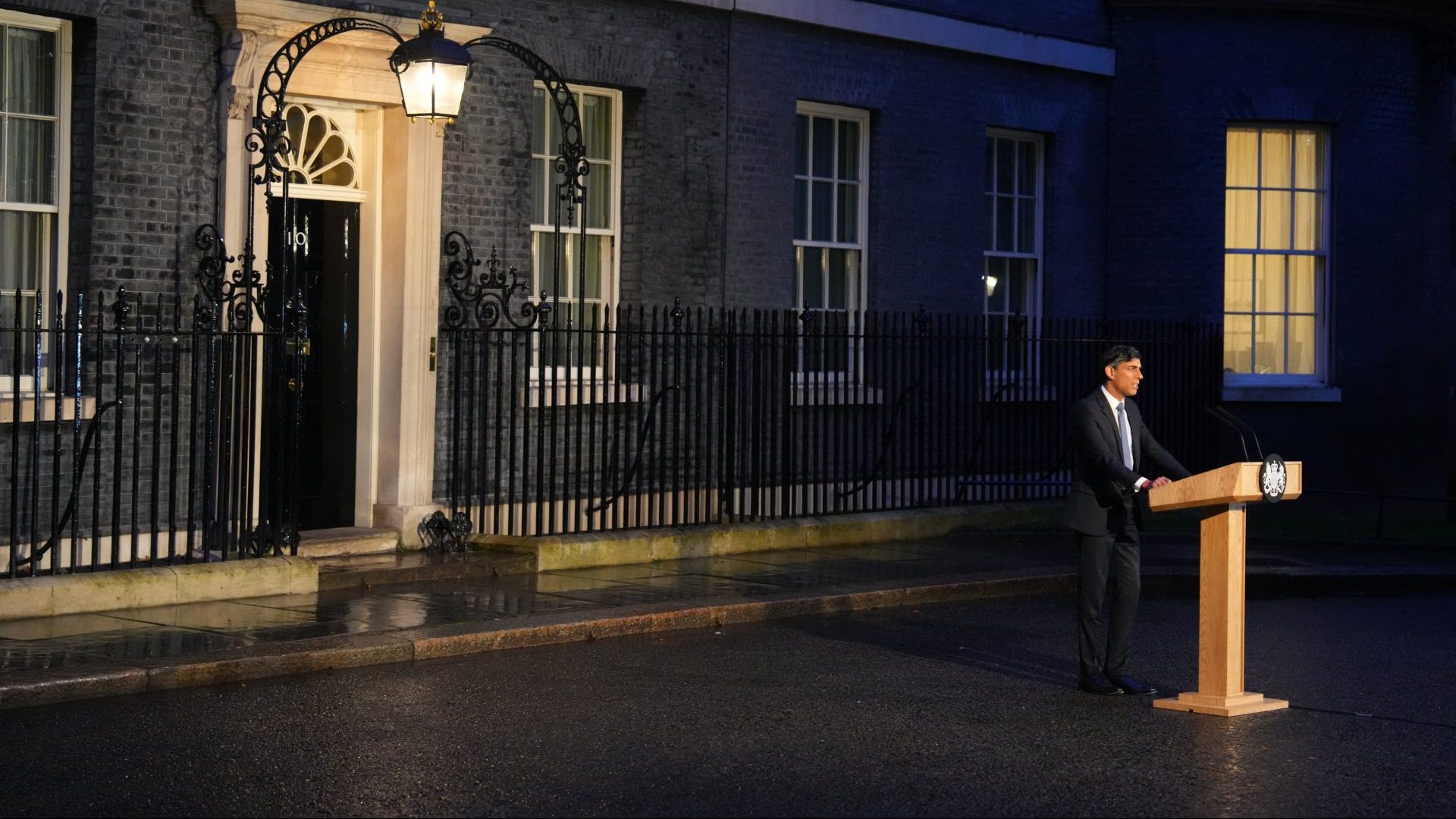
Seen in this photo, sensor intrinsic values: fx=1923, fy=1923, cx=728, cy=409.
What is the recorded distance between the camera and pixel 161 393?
39.5 feet

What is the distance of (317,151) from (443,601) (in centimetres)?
364

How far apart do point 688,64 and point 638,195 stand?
1219 millimetres

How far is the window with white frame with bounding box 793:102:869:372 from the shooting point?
17.0 meters

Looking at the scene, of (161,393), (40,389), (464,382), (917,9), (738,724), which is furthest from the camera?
(917,9)

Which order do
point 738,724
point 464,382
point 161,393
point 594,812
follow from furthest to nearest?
point 464,382 → point 161,393 → point 738,724 → point 594,812

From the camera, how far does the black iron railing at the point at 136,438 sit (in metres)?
10.9

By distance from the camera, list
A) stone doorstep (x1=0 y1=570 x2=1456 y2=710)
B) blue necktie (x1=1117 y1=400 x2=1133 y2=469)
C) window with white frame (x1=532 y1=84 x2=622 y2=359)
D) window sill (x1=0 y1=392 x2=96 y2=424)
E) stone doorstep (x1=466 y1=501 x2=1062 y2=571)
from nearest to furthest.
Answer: stone doorstep (x1=0 y1=570 x2=1456 y2=710)
blue necktie (x1=1117 y1=400 x2=1133 y2=469)
window sill (x1=0 y1=392 x2=96 y2=424)
stone doorstep (x1=466 y1=501 x2=1062 y2=571)
window with white frame (x1=532 y1=84 x2=622 y2=359)

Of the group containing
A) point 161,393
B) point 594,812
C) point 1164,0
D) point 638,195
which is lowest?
point 594,812

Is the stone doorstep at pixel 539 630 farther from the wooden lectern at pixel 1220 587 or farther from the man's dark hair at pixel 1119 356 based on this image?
the wooden lectern at pixel 1220 587

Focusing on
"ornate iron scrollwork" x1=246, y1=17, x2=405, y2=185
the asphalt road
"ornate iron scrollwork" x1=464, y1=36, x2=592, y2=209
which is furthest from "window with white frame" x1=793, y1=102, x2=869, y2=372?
the asphalt road

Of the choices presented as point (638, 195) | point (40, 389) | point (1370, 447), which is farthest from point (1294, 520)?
point (40, 389)

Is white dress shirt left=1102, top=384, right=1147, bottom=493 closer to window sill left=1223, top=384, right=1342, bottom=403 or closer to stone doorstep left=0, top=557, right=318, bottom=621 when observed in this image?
stone doorstep left=0, top=557, right=318, bottom=621

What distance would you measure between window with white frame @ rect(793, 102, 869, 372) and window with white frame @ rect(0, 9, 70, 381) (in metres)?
6.74

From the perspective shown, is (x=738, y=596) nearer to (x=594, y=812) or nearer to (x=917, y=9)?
(x=594, y=812)
